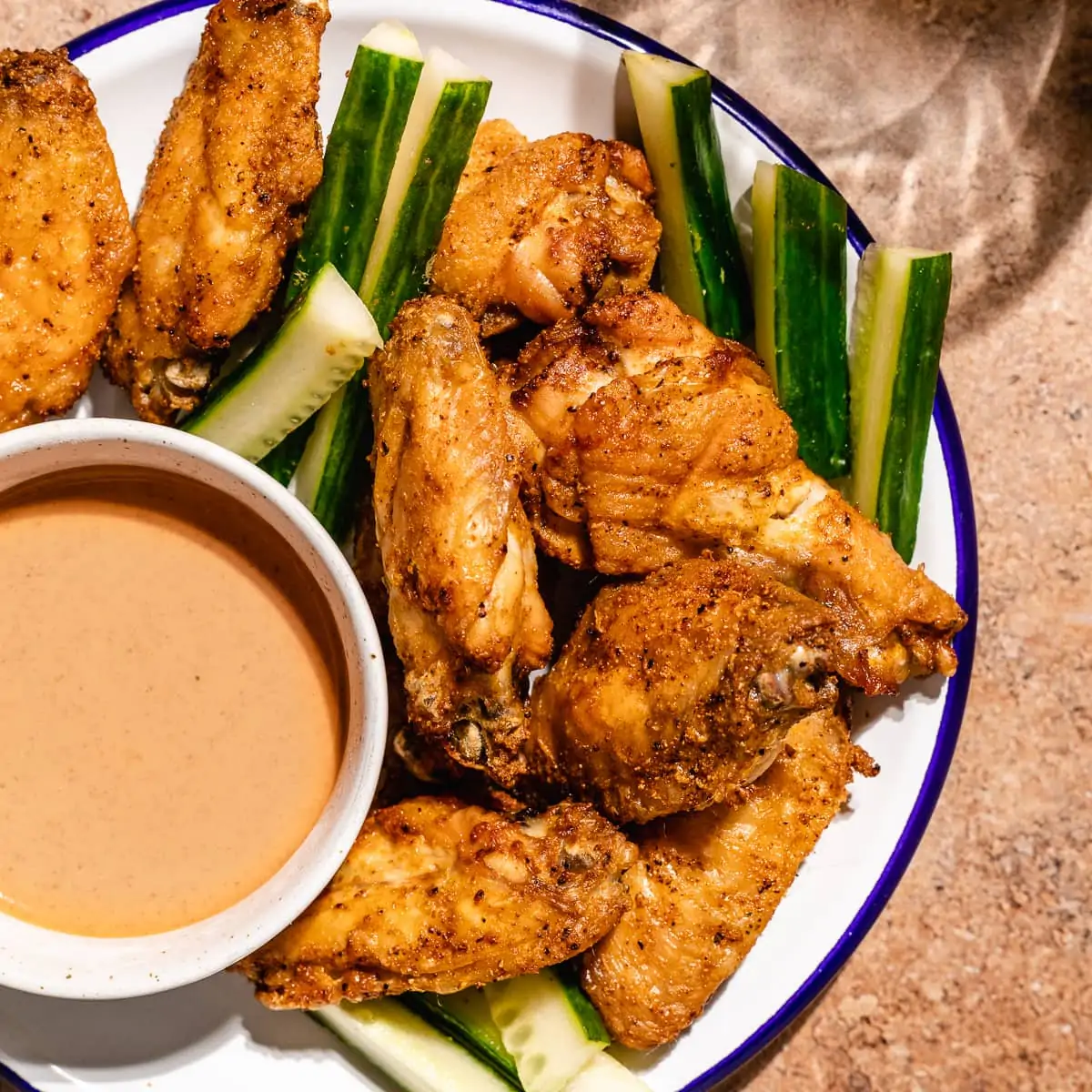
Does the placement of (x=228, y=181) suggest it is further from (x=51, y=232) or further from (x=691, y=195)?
(x=691, y=195)

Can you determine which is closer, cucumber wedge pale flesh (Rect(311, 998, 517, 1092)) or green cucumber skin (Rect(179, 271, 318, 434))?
green cucumber skin (Rect(179, 271, 318, 434))

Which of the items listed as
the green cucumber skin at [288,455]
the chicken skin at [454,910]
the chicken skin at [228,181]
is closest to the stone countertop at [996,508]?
the chicken skin at [454,910]

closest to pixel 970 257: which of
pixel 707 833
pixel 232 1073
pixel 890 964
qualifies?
pixel 707 833

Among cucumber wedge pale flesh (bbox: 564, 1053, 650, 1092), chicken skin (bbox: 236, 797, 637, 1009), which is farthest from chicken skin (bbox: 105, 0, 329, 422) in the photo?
cucumber wedge pale flesh (bbox: 564, 1053, 650, 1092)

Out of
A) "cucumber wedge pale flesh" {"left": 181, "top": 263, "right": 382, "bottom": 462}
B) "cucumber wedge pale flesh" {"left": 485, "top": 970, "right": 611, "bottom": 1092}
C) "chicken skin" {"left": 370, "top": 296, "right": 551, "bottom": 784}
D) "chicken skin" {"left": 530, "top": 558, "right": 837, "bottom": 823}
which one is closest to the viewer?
"chicken skin" {"left": 530, "top": 558, "right": 837, "bottom": 823}

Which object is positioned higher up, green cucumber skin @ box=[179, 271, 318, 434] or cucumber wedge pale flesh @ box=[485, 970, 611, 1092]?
green cucumber skin @ box=[179, 271, 318, 434]

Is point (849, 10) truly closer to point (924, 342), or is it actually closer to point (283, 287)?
point (924, 342)

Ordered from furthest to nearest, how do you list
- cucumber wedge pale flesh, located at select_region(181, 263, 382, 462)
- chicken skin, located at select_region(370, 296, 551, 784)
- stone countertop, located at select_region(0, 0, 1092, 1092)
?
1. stone countertop, located at select_region(0, 0, 1092, 1092)
2. cucumber wedge pale flesh, located at select_region(181, 263, 382, 462)
3. chicken skin, located at select_region(370, 296, 551, 784)

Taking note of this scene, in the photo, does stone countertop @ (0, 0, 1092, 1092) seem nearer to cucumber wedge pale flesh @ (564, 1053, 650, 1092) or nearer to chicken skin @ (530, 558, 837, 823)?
cucumber wedge pale flesh @ (564, 1053, 650, 1092)

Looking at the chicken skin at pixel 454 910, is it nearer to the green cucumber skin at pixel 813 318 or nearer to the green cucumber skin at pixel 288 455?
the green cucumber skin at pixel 288 455
